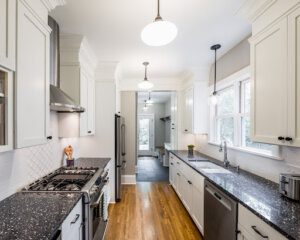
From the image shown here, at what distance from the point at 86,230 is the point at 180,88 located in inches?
155

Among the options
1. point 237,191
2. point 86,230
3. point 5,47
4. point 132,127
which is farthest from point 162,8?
point 132,127

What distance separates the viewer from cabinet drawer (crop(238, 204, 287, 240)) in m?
1.24

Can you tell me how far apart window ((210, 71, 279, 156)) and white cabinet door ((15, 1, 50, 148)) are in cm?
231

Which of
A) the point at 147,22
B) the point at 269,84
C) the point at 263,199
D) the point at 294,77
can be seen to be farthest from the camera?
the point at 147,22

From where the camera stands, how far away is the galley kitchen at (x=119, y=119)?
4.38 feet

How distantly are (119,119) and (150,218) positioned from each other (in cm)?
189

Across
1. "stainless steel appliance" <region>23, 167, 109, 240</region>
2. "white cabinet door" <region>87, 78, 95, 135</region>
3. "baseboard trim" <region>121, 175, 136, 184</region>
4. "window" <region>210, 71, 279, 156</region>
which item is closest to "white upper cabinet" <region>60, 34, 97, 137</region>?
"white cabinet door" <region>87, 78, 95, 135</region>

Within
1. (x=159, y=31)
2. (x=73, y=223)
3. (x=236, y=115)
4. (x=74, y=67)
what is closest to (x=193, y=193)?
(x=236, y=115)

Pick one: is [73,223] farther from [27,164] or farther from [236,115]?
[236,115]

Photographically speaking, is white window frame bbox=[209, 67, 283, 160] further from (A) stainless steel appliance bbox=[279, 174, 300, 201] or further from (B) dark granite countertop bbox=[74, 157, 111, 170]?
(B) dark granite countertop bbox=[74, 157, 111, 170]

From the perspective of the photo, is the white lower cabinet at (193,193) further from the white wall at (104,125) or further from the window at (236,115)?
the white wall at (104,125)

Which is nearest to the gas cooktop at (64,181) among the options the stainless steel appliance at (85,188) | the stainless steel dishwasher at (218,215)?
the stainless steel appliance at (85,188)

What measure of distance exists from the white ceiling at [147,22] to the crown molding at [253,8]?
54 mm

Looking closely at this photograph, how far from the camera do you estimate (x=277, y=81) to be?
1.63m
